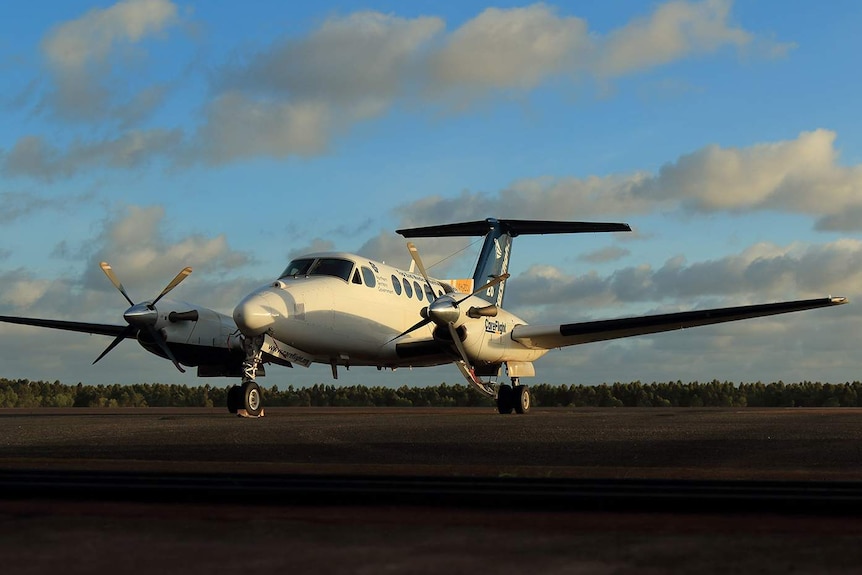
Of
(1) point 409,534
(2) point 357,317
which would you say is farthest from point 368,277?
(1) point 409,534

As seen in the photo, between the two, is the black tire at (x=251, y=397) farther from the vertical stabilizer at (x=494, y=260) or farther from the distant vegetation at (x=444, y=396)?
the distant vegetation at (x=444, y=396)

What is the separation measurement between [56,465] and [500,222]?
25.0 metres

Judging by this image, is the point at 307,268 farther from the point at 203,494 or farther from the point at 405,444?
the point at 203,494

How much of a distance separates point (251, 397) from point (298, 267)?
155 inches

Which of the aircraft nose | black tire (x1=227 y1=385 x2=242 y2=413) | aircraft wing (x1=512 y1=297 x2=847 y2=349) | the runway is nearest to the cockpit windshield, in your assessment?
the aircraft nose

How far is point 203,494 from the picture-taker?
575 centimetres

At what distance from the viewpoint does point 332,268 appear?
23562mm

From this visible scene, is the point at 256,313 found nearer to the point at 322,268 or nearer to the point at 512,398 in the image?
the point at 322,268

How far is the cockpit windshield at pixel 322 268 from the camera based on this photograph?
77.1 ft

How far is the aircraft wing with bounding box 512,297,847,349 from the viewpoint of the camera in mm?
24203

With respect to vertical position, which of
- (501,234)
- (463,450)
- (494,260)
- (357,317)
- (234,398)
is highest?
(501,234)

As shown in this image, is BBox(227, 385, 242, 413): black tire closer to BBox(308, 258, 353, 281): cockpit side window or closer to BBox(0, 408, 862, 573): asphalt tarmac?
BBox(308, 258, 353, 281): cockpit side window

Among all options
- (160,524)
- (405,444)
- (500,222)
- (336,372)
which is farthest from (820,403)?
(160,524)

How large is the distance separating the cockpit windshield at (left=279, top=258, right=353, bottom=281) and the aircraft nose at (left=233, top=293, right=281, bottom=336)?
2391 mm
